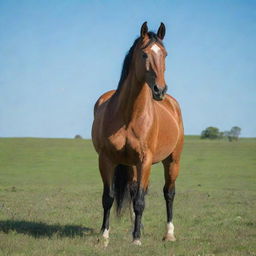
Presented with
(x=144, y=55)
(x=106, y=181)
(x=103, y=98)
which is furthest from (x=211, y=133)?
(x=144, y=55)

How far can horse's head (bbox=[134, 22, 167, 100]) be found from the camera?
611 centimetres

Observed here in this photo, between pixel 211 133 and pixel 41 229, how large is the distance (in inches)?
3888

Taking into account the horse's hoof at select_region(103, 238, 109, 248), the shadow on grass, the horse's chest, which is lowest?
the shadow on grass

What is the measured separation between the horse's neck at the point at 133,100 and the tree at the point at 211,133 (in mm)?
96651

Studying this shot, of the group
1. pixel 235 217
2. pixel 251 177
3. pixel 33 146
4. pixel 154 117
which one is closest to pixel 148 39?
pixel 154 117

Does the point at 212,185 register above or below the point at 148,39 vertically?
below

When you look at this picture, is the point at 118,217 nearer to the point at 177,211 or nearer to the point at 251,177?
the point at 177,211

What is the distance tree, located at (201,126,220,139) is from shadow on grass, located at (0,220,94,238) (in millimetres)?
95610

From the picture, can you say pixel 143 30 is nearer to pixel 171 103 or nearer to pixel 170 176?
pixel 171 103

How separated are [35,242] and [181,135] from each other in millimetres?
3654

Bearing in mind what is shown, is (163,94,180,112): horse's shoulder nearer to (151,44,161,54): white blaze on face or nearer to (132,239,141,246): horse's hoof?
(151,44,161,54): white blaze on face

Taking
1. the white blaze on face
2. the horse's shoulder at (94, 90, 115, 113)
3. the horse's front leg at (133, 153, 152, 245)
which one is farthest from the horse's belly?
the white blaze on face

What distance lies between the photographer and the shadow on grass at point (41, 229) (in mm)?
7480

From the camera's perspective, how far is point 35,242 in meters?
6.65
